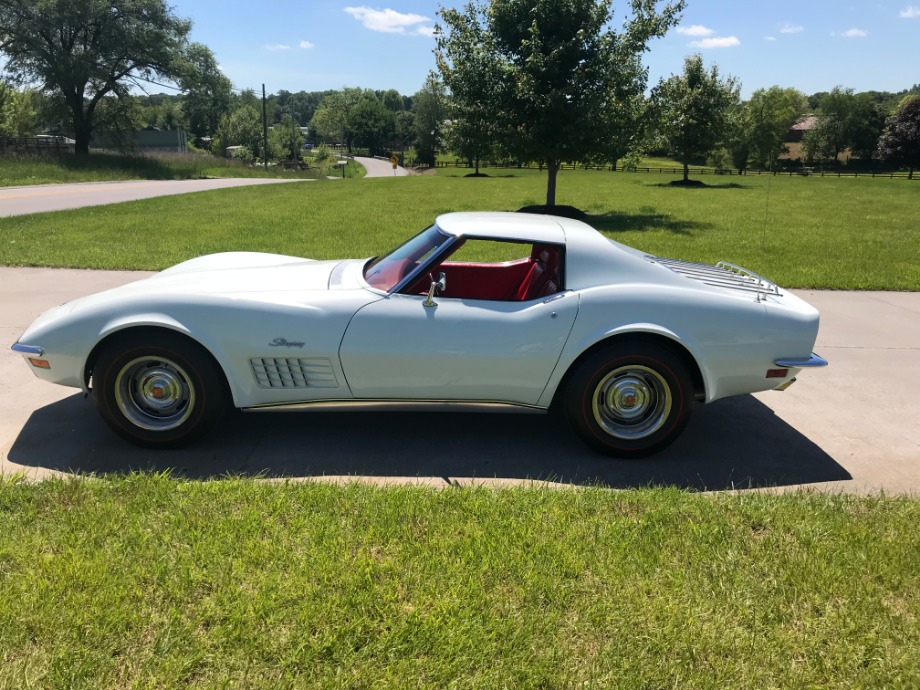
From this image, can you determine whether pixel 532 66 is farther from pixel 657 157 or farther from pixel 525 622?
pixel 657 157

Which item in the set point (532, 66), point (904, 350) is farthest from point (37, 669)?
point (532, 66)

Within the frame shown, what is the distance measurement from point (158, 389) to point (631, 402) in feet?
8.66

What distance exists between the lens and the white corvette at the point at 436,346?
12.0 feet

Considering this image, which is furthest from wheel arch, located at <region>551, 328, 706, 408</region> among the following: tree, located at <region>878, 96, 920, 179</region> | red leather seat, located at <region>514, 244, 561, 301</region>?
tree, located at <region>878, 96, 920, 179</region>

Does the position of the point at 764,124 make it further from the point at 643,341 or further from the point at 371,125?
the point at 371,125

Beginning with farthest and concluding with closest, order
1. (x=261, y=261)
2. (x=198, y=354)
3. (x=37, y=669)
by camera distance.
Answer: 1. (x=261, y=261)
2. (x=198, y=354)
3. (x=37, y=669)

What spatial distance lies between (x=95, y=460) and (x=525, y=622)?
2.59m

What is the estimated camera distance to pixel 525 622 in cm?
240

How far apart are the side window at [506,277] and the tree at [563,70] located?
11980 mm

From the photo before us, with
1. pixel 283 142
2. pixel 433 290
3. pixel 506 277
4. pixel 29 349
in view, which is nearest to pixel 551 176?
pixel 506 277

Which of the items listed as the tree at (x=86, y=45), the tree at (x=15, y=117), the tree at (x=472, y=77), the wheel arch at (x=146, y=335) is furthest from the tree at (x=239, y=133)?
the wheel arch at (x=146, y=335)

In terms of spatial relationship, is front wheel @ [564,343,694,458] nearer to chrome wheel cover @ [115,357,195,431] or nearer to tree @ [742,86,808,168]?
chrome wheel cover @ [115,357,195,431]

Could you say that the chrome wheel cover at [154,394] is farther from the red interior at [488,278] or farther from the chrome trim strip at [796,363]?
the chrome trim strip at [796,363]

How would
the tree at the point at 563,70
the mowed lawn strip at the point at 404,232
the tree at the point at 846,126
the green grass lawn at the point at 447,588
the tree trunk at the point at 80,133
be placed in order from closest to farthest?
the green grass lawn at the point at 447,588 → the mowed lawn strip at the point at 404,232 → the tree at the point at 563,70 → the tree trunk at the point at 80,133 → the tree at the point at 846,126
